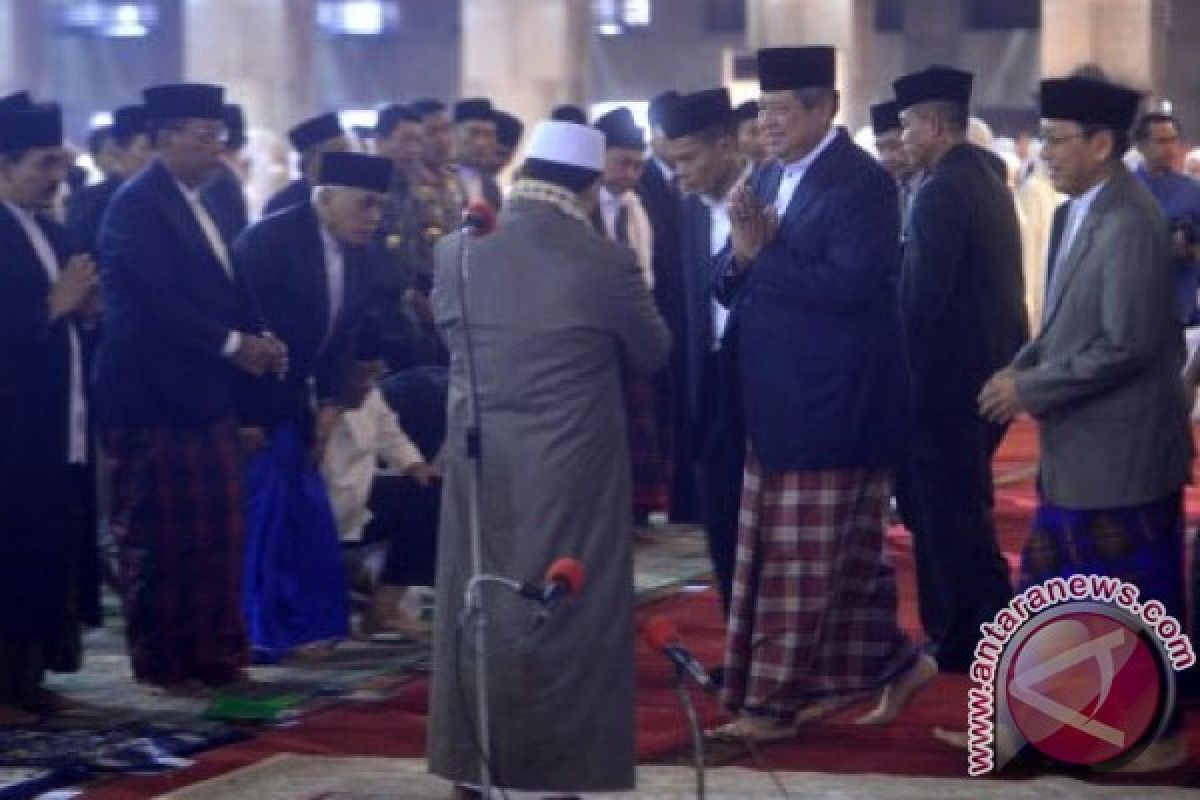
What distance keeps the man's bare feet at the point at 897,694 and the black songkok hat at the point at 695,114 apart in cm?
154

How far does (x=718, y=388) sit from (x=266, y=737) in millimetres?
1495

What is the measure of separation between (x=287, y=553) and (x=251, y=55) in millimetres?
16284

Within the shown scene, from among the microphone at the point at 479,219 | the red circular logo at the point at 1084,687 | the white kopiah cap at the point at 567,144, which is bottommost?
the red circular logo at the point at 1084,687

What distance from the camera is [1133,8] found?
72.9 feet

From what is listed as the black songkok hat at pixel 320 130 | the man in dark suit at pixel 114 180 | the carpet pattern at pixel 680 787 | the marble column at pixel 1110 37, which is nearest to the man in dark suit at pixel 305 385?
the man in dark suit at pixel 114 180

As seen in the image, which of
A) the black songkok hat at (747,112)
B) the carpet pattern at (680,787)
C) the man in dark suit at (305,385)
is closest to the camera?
the carpet pattern at (680,787)

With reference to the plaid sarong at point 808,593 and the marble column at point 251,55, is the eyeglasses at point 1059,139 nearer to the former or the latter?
the plaid sarong at point 808,593

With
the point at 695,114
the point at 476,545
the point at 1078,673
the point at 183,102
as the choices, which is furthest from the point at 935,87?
the point at 476,545

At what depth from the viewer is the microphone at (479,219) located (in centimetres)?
609

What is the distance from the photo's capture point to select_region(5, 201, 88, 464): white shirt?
817 cm

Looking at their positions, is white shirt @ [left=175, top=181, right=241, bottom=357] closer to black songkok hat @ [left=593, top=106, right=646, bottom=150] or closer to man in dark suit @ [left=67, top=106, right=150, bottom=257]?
man in dark suit @ [left=67, top=106, right=150, bottom=257]

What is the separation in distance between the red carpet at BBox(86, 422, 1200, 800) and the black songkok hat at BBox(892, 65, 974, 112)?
5.38ft

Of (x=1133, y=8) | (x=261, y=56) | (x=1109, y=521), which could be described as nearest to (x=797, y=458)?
(x=1109, y=521)

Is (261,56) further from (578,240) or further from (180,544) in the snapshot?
(578,240)
